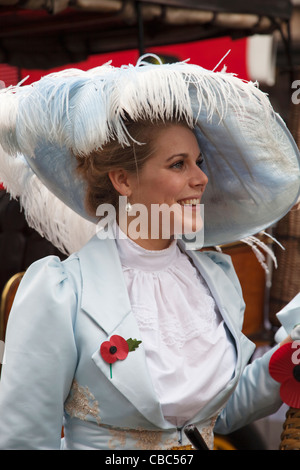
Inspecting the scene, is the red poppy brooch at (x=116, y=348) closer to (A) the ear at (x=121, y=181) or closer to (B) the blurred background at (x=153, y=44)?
(A) the ear at (x=121, y=181)

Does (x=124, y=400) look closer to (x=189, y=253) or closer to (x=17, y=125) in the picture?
Answer: (x=189, y=253)

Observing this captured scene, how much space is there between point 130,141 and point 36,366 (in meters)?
0.50

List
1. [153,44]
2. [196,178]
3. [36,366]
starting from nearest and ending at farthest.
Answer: [36,366] → [196,178] → [153,44]

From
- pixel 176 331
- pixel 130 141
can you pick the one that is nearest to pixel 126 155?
pixel 130 141

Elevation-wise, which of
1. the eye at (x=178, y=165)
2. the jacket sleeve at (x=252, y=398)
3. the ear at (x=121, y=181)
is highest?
the eye at (x=178, y=165)

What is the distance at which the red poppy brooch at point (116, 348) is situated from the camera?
4.15 ft

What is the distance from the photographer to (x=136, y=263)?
1409mm

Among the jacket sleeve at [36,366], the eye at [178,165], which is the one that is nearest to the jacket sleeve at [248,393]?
the eye at [178,165]

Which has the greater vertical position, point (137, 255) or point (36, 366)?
point (137, 255)

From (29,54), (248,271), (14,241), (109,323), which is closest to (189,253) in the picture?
(109,323)

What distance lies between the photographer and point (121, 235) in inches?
55.5

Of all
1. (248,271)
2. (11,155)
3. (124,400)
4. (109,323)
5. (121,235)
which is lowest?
(248,271)

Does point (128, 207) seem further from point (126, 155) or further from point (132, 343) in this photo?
point (132, 343)
